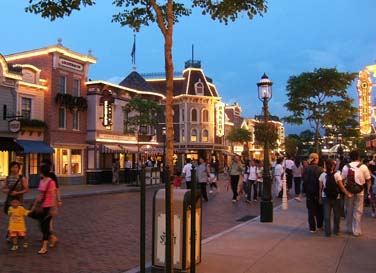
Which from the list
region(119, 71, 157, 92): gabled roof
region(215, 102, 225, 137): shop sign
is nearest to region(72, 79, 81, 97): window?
region(119, 71, 157, 92): gabled roof

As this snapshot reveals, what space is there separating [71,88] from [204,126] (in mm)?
32688

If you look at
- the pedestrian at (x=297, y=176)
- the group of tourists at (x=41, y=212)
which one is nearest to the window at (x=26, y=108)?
the pedestrian at (x=297, y=176)

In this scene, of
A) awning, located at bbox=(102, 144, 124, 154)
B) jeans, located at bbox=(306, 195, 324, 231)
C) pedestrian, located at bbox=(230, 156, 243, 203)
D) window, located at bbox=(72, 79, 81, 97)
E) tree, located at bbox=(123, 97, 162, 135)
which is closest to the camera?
jeans, located at bbox=(306, 195, 324, 231)

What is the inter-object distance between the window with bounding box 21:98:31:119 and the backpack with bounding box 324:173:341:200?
23698 mm

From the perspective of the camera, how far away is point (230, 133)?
244 ft

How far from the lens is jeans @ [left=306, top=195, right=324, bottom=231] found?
1127 cm

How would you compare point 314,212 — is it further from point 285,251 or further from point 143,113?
point 143,113

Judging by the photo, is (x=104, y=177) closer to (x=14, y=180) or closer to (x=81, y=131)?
(x=81, y=131)

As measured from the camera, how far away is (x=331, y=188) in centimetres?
1048

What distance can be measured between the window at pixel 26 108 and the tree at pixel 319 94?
54.7 feet

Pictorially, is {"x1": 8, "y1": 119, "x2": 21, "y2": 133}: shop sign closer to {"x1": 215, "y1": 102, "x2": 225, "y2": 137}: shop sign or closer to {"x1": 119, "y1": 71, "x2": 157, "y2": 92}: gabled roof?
{"x1": 119, "y1": 71, "x2": 157, "y2": 92}: gabled roof

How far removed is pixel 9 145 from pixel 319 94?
62.8 feet

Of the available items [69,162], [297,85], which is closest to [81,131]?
[69,162]

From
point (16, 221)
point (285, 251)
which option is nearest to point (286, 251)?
point (285, 251)
